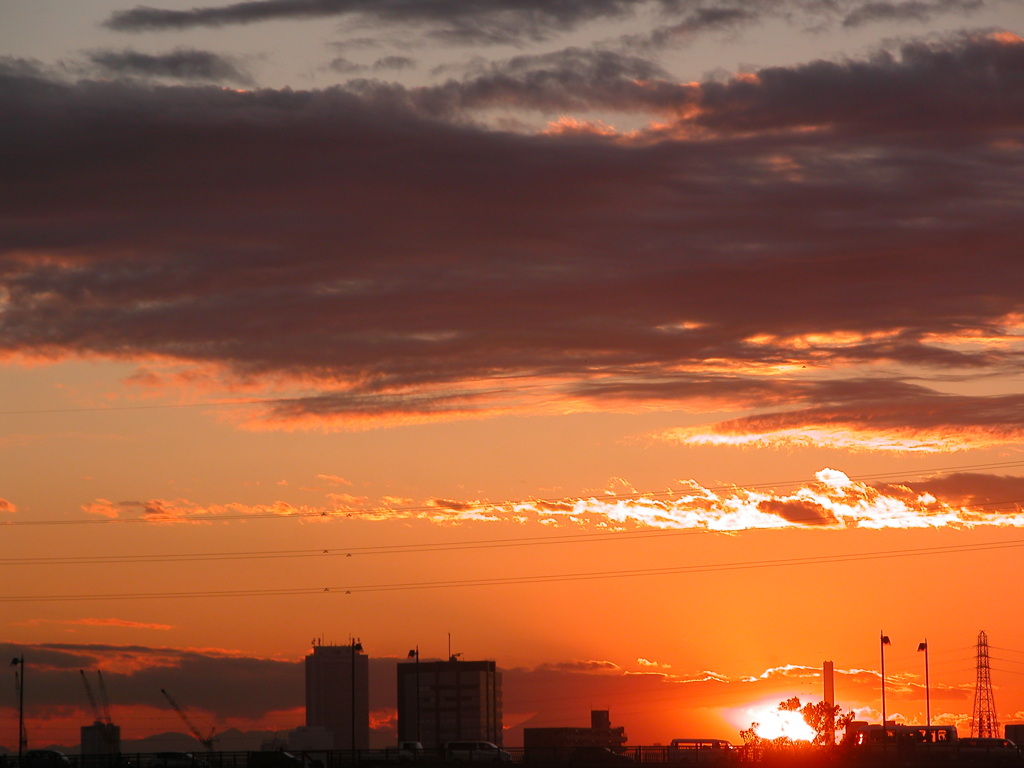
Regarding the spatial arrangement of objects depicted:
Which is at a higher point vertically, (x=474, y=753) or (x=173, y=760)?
(x=474, y=753)

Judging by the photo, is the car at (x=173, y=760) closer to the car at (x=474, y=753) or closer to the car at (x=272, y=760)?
the car at (x=272, y=760)

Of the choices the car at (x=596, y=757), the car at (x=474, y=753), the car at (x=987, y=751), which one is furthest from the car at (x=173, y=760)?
the car at (x=987, y=751)

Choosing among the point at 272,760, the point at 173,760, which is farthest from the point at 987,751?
the point at 173,760

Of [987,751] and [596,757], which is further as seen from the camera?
[596,757]

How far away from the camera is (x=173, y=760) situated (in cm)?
12100

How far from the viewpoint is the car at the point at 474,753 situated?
116m

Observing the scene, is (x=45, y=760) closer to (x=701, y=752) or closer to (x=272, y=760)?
(x=272, y=760)

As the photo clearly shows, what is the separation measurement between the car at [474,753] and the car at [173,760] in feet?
67.8

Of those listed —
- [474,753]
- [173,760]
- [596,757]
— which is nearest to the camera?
[596,757]

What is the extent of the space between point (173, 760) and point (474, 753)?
24.7 m

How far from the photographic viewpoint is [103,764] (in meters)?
112

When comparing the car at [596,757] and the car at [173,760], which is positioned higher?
the car at [596,757]

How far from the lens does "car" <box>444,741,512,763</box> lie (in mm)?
115519

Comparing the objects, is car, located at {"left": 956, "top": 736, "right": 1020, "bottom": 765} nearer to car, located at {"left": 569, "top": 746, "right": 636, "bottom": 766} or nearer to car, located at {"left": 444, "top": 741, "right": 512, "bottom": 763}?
car, located at {"left": 569, "top": 746, "right": 636, "bottom": 766}
